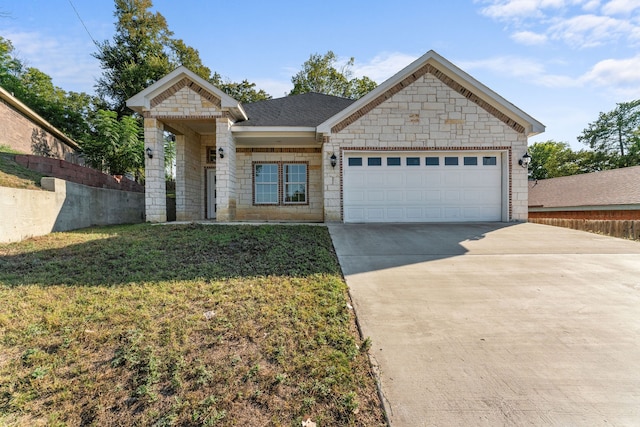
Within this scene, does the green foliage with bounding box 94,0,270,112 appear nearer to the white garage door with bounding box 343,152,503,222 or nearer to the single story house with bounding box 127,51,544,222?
the single story house with bounding box 127,51,544,222

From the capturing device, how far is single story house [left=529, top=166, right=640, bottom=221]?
1501 cm

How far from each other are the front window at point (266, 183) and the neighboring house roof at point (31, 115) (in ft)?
40.4

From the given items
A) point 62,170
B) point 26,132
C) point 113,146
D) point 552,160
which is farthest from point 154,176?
point 552,160

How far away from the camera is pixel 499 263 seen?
585cm

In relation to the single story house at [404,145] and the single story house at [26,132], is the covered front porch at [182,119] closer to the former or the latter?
the single story house at [404,145]

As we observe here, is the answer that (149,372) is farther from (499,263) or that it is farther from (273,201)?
(273,201)

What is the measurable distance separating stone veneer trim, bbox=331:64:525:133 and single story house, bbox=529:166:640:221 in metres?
6.58

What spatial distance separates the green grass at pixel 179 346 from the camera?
2320 millimetres

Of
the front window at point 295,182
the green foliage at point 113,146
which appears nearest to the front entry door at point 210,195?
the front window at point 295,182

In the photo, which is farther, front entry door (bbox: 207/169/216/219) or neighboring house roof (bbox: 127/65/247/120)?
front entry door (bbox: 207/169/216/219)

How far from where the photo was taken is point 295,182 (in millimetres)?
13211

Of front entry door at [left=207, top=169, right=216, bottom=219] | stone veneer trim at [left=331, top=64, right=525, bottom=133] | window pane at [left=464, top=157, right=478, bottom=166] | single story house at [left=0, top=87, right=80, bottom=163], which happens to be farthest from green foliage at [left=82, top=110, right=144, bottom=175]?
window pane at [left=464, top=157, right=478, bottom=166]

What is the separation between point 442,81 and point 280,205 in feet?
24.7

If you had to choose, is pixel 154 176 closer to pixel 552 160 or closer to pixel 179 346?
pixel 179 346
